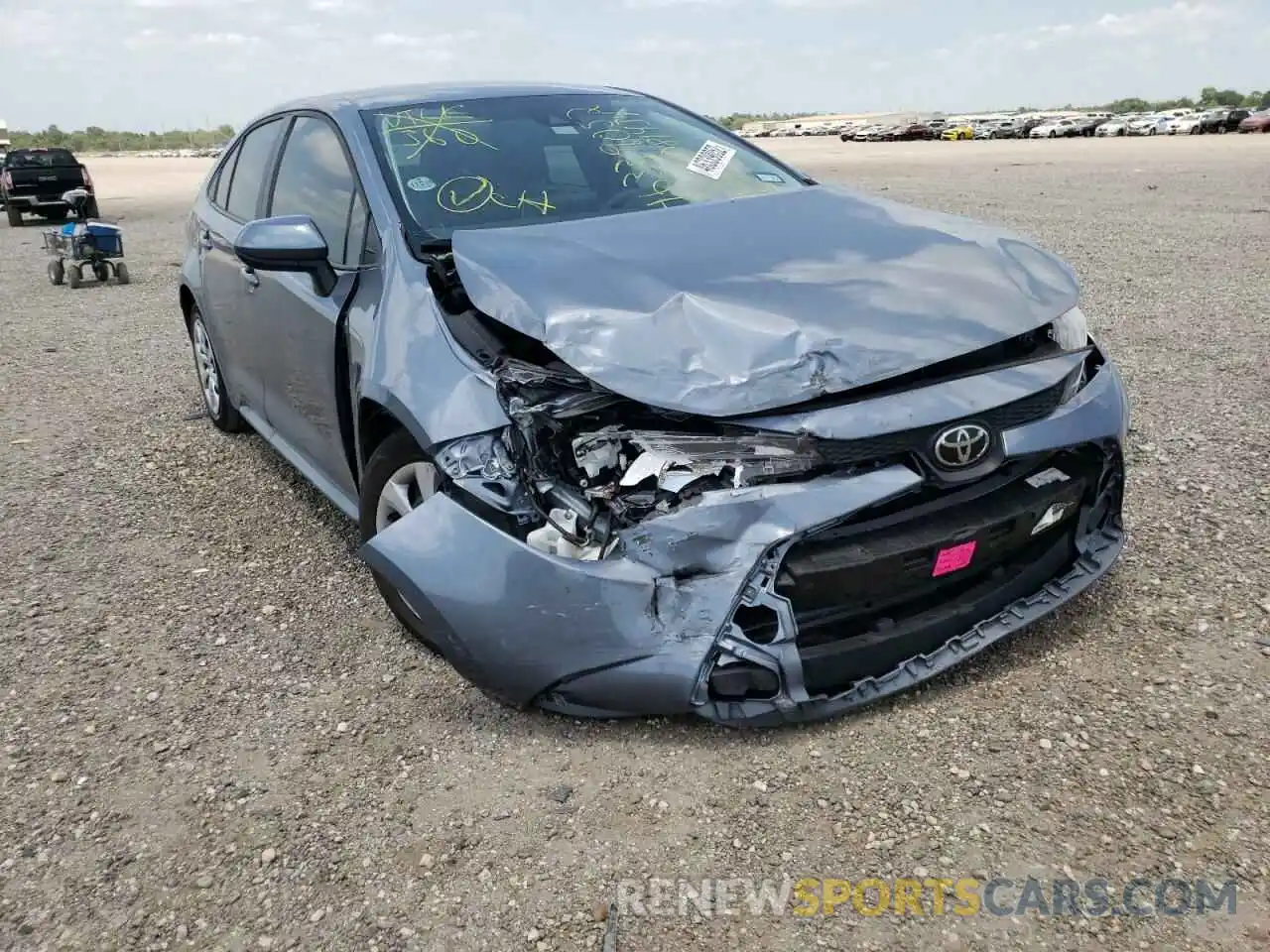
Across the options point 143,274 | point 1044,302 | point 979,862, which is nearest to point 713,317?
point 1044,302

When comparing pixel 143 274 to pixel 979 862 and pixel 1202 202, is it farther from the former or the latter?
pixel 1202 202

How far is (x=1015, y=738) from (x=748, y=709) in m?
0.68

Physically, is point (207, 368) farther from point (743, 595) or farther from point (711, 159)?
point (743, 595)

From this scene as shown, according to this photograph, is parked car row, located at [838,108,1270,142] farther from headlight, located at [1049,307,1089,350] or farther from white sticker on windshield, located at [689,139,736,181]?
headlight, located at [1049,307,1089,350]

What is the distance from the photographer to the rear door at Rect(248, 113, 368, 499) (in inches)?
132

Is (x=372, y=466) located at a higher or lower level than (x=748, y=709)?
higher

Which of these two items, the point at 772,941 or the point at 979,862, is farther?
the point at 979,862

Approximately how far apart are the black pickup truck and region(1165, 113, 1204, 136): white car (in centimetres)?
5055

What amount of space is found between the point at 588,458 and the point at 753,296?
616mm

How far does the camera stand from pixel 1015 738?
8.38 ft

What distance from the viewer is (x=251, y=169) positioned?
14.9 feet

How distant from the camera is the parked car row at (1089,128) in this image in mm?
51062

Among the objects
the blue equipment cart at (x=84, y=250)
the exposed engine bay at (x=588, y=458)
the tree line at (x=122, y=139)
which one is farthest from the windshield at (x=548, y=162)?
the tree line at (x=122, y=139)

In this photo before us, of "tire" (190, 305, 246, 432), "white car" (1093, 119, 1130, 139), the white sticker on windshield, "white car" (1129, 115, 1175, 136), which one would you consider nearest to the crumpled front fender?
the white sticker on windshield
